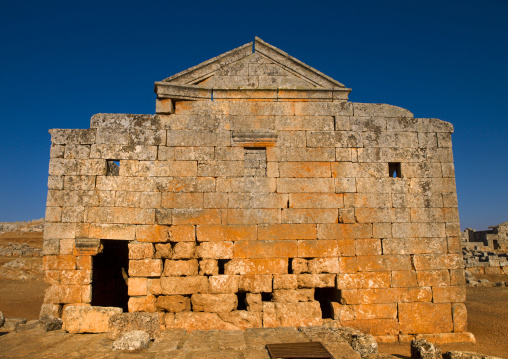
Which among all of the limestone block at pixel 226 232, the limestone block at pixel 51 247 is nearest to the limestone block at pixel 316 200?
the limestone block at pixel 226 232

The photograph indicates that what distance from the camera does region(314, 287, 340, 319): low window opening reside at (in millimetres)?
7207

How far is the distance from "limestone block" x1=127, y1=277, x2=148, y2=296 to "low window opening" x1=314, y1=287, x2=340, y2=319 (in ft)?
12.2

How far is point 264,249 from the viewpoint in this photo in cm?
703

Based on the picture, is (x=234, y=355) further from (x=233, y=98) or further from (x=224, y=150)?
(x=233, y=98)

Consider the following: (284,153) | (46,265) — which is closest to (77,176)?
(46,265)

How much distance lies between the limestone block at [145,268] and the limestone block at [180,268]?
6.0 inches

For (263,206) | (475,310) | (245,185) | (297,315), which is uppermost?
(245,185)

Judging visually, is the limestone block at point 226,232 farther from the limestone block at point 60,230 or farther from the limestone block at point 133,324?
the limestone block at point 60,230

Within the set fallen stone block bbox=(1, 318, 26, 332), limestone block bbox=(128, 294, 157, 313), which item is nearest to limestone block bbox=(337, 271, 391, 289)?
limestone block bbox=(128, 294, 157, 313)

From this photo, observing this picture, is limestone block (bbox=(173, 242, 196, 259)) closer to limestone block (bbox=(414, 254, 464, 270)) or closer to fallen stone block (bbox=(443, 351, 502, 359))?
limestone block (bbox=(414, 254, 464, 270))

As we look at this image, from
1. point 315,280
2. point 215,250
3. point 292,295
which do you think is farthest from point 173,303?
point 315,280

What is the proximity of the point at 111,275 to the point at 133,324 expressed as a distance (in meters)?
3.72

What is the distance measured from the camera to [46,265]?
269 inches

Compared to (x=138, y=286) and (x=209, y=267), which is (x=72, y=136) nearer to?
(x=138, y=286)
